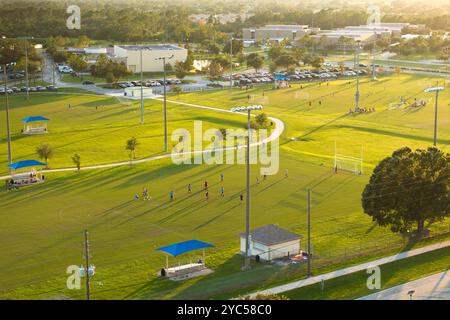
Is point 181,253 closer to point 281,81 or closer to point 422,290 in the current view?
point 422,290

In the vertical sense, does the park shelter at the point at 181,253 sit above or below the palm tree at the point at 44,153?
below

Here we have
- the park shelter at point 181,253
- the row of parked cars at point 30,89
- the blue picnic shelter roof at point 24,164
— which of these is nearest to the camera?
the park shelter at point 181,253

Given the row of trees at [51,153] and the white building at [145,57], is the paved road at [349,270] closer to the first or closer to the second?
the row of trees at [51,153]


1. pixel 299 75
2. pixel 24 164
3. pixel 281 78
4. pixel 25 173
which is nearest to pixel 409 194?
Answer: pixel 25 173

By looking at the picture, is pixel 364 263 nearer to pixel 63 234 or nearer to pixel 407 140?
pixel 63 234

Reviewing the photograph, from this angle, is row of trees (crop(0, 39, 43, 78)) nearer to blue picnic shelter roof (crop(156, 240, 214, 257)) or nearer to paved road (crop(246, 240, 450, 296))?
blue picnic shelter roof (crop(156, 240, 214, 257))

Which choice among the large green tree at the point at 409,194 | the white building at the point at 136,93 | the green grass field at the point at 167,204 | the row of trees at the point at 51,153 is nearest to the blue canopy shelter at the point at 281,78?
A: the white building at the point at 136,93
